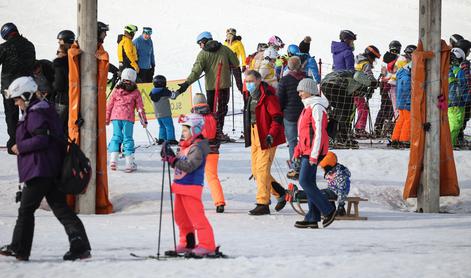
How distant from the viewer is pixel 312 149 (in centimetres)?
1124

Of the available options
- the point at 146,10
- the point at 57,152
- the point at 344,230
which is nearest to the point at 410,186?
the point at 344,230

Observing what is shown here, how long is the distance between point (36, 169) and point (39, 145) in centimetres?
20

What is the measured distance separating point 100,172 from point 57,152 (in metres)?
4.20

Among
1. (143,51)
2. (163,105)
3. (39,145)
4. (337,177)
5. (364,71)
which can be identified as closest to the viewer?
(39,145)

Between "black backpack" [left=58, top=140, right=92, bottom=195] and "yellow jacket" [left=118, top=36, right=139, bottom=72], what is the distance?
35.8 feet

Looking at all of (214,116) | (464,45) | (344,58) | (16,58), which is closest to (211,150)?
(214,116)

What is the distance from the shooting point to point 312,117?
447 inches

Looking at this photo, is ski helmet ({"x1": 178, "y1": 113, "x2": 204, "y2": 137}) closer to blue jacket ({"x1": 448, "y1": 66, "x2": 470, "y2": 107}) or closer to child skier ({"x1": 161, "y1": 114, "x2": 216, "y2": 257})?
child skier ({"x1": 161, "y1": 114, "x2": 216, "y2": 257})

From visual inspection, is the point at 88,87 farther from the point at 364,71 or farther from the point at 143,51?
the point at 143,51

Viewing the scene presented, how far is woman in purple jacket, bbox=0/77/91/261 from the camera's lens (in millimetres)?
8617

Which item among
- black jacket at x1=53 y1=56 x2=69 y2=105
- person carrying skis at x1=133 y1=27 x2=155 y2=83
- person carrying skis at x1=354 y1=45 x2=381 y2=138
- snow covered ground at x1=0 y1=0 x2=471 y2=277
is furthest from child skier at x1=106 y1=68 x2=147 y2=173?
person carrying skis at x1=133 y1=27 x2=155 y2=83

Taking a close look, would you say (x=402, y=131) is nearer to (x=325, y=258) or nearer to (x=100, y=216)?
(x=100, y=216)

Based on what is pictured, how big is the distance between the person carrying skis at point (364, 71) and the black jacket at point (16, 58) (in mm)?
6092

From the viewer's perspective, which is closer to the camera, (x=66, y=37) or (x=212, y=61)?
(x=66, y=37)
